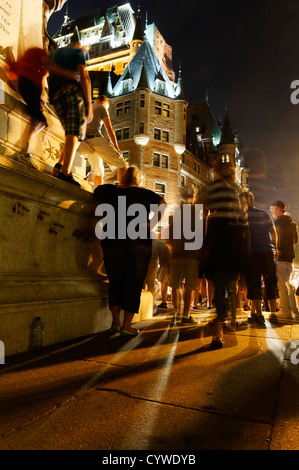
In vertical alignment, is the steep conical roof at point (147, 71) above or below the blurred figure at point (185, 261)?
above

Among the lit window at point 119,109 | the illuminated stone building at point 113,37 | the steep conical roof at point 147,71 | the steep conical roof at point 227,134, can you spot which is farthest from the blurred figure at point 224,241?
the steep conical roof at point 227,134

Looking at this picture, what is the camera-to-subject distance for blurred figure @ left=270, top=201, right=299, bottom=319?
6164mm

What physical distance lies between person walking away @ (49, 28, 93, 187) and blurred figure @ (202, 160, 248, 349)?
5.77 ft

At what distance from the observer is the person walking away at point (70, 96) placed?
387 centimetres

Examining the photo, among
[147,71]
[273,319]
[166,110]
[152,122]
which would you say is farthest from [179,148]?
[273,319]

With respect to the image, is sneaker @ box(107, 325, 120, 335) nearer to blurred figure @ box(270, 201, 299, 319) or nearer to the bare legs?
the bare legs

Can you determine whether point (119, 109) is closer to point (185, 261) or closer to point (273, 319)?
point (185, 261)

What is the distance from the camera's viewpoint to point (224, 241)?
348 centimetres

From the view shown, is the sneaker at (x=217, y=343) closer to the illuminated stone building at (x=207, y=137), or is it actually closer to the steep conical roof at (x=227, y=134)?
the illuminated stone building at (x=207, y=137)

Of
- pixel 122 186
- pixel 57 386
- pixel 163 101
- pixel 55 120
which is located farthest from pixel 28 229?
pixel 163 101

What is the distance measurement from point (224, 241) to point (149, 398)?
2024 mm

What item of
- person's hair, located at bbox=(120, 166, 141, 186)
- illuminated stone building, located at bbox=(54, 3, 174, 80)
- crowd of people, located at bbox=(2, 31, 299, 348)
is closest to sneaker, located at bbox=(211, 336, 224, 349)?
crowd of people, located at bbox=(2, 31, 299, 348)

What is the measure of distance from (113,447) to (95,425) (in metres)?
0.21

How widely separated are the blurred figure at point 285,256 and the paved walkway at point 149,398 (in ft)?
10.8
